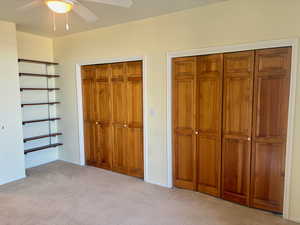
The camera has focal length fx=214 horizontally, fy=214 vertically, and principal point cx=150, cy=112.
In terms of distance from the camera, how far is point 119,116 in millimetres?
3873

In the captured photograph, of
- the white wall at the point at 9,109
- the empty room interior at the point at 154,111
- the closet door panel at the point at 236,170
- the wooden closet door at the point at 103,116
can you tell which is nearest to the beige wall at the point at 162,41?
the empty room interior at the point at 154,111

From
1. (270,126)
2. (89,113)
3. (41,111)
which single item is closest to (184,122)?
(270,126)

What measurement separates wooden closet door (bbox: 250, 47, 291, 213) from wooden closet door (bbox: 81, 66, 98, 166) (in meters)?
2.90

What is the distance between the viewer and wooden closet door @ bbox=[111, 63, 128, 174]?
149 inches

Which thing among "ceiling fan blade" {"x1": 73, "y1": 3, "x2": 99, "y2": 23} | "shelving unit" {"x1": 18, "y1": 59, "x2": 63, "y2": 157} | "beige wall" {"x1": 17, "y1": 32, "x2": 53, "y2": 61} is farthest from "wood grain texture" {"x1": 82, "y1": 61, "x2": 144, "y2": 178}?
"ceiling fan blade" {"x1": 73, "y1": 3, "x2": 99, "y2": 23}

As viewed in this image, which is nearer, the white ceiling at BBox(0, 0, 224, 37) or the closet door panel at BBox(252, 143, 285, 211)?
the closet door panel at BBox(252, 143, 285, 211)

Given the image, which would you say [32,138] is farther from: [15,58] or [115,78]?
[115,78]

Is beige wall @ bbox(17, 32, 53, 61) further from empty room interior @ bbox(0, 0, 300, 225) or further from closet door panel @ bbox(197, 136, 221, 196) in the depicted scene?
closet door panel @ bbox(197, 136, 221, 196)

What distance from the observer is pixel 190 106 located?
10.2ft

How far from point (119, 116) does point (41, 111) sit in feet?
5.78

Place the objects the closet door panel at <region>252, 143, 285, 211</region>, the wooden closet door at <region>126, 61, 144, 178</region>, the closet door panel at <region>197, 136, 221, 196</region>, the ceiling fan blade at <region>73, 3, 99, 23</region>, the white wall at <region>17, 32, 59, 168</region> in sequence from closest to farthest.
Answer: the ceiling fan blade at <region>73, 3, 99, 23</region> < the closet door panel at <region>252, 143, 285, 211</region> < the closet door panel at <region>197, 136, 221, 196</region> < the wooden closet door at <region>126, 61, 144, 178</region> < the white wall at <region>17, 32, 59, 168</region>

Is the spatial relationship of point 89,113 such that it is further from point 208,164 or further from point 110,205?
point 208,164

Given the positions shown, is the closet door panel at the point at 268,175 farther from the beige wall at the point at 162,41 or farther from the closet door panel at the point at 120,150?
the closet door panel at the point at 120,150

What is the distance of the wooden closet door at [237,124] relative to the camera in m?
2.66
